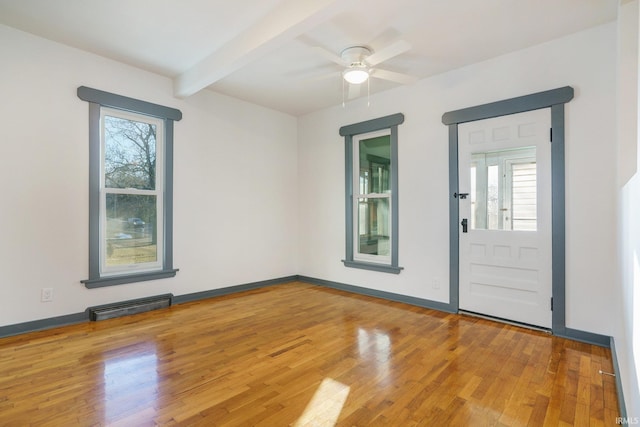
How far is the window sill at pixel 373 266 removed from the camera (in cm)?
428

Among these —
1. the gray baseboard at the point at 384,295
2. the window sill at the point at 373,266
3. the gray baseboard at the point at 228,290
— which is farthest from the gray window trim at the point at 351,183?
the gray baseboard at the point at 228,290

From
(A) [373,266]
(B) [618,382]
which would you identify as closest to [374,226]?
(A) [373,266]

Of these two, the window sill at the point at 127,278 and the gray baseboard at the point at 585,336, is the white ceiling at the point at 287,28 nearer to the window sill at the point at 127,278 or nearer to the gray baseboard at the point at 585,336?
the window sill at the point at 127,278

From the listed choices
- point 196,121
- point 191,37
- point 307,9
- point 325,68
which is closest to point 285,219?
point 196,121

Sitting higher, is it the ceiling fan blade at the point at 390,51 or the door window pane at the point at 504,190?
the ceiling fan blade at the point at 390,51

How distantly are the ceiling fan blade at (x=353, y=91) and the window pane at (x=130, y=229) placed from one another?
2.89m

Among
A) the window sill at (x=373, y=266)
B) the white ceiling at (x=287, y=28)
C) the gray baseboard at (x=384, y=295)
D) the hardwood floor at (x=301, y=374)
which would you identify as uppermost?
the white ceiling at (x=287, y=28)

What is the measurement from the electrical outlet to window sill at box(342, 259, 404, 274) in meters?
3.50

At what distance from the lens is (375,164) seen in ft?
15.4

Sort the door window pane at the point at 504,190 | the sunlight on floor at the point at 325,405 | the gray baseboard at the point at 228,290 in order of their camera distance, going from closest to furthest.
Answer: the sunlight on floor at the point at 325,405 → the door window pane at the point at 504,190 → the gray baseboard at the point at 228,290

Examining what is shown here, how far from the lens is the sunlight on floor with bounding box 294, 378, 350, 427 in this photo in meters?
1.79

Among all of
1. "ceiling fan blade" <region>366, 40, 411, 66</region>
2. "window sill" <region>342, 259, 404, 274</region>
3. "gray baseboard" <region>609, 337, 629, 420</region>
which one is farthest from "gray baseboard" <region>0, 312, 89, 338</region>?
"gray baseboard" <region>609, 337, 629, 420</region>

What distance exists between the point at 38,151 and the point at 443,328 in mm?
4371

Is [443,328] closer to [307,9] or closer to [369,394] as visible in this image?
[369,394]
